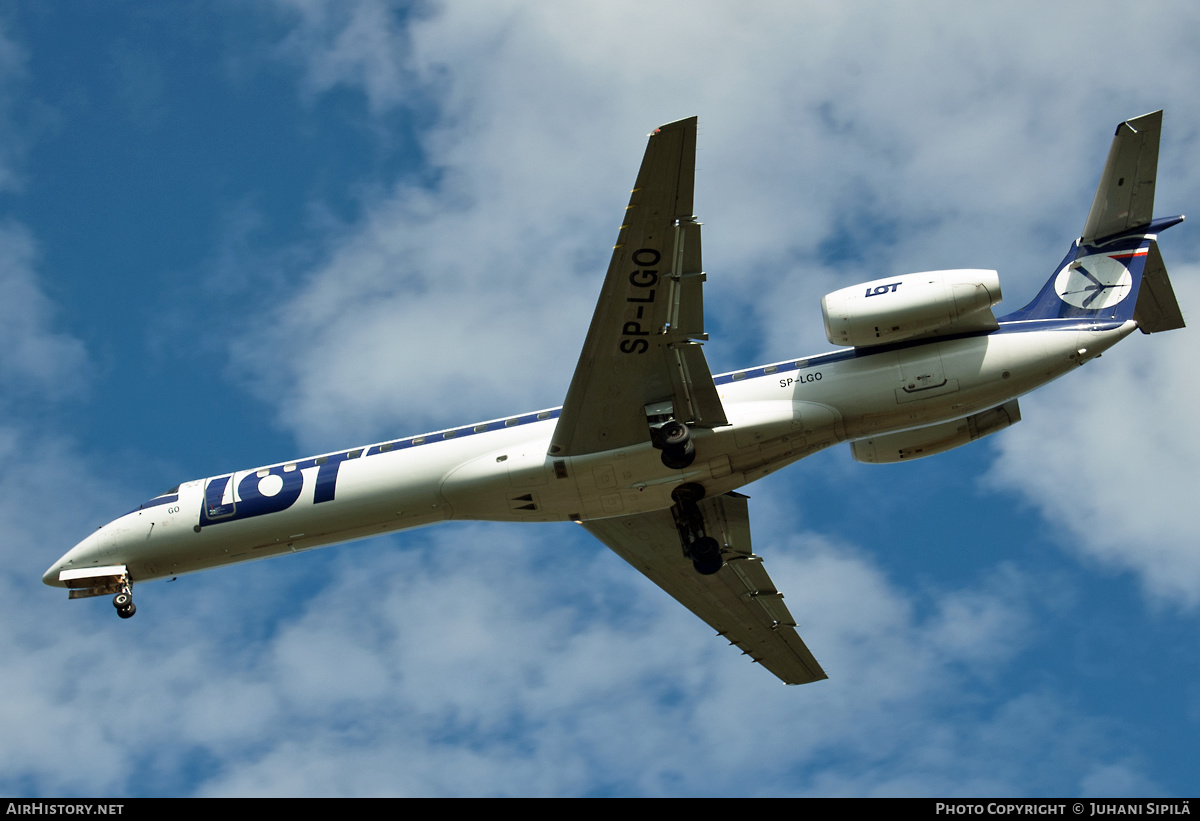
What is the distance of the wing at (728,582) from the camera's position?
97.0 feet

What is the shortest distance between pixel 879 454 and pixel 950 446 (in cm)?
166

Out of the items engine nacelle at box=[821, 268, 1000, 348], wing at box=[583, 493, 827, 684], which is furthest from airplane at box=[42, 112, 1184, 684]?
wing at box=[583, 493, 827, 684]

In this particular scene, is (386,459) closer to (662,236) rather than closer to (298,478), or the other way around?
(298,478)

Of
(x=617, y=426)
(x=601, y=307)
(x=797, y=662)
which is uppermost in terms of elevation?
(x=601, y=307)

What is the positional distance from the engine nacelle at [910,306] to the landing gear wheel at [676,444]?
3.76 meters

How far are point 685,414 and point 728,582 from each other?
24.4ft

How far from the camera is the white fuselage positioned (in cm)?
2542

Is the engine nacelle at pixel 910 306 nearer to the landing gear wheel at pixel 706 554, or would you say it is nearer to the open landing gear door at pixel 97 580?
the landing gear wheel at pixel 706 554

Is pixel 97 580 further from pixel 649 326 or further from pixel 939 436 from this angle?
pixel 939 436

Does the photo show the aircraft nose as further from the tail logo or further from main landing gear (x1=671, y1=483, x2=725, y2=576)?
the tail logo

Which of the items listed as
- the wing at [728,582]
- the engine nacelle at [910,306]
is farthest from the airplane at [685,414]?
the wing at [728,582]

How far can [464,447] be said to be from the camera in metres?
27.1

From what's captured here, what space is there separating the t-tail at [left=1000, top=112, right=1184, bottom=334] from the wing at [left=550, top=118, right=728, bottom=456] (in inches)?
292
